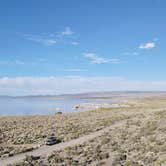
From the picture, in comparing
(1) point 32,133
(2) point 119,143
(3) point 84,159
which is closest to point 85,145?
(2) point 119,143

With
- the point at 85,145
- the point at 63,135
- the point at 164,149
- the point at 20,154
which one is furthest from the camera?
the point at 63,135

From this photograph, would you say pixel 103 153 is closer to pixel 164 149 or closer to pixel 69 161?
pixel 69 161

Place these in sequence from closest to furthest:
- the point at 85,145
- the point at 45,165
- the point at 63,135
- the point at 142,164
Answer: the point at 142,164
the point at 45,165
the point at 85,145
the point at 63,135

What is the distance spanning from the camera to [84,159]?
670 inches

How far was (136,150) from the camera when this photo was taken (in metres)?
18.3

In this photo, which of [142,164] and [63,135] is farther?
[63,135]

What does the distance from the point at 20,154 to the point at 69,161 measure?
4.54m

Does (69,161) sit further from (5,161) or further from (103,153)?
(5,161)

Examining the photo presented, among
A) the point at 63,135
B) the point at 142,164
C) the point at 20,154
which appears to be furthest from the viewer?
the point at 63,135

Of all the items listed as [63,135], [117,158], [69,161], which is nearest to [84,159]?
[69,161]

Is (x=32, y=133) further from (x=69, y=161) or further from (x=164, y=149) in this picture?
(x=164, y=149)

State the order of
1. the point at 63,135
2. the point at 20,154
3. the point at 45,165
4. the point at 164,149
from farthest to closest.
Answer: the point at 63,135 < the point at 20,154 < the point at 164,149 < the point at 45,165

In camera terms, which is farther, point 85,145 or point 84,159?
point 85,145

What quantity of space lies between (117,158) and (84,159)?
6.52 ft
